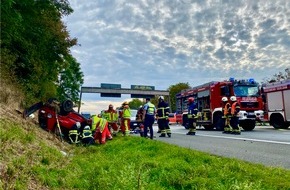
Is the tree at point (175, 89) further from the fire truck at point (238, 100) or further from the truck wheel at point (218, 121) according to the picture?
the truck wheel at point (218, 121)

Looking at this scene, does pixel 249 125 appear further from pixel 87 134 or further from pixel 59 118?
pixel 59 118

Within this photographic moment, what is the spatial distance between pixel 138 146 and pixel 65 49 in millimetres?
12172

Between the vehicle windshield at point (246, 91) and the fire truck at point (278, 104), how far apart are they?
798 millimetres

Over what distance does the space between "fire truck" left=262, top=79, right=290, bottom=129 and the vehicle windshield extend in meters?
0.80

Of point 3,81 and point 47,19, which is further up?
point 47,19

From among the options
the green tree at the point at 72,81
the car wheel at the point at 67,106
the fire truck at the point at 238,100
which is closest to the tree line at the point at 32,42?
the car wheel at the point at 67,106

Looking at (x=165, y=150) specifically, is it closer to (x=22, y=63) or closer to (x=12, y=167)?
(x=12, y=167)

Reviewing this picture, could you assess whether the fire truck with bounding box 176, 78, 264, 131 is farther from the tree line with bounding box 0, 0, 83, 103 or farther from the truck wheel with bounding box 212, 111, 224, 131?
the tree line with bounding box 0, 0, 83, 103

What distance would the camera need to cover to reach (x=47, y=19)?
1792 cm

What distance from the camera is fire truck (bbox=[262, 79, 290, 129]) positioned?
19.8 meters

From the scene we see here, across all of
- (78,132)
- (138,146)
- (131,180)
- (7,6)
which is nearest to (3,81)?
(7,6)

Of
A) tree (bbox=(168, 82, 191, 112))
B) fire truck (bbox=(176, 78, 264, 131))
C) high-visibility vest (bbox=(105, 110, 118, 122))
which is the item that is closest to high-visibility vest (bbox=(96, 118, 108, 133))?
high-visibility vest (bbox=(105, 110, 118, 122))

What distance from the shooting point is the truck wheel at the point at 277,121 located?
66.2 ft

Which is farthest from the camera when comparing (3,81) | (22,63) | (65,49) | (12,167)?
(65,49)
